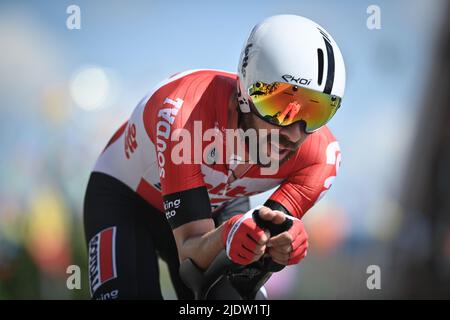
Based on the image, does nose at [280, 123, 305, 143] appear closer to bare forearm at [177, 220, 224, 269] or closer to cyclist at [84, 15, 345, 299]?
cyclist at [84, 15, 345, 299]

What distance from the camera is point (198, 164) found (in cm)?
421

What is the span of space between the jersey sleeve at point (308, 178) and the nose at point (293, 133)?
13.5 inches

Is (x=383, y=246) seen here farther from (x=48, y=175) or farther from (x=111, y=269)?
(x=111, y=269)

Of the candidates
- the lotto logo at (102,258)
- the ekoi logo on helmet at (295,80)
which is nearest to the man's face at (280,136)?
the ekoi logo on helmet at (295,80)

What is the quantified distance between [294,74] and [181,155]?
0.79 meters

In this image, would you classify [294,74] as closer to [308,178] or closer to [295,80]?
[295,80]

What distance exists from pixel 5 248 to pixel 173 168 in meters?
5.63

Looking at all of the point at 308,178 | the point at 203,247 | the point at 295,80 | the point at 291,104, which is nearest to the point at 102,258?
the point at 203,247

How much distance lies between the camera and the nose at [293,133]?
4106 millimetres

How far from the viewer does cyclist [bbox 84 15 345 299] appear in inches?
158

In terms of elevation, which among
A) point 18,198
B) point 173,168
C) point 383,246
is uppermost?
point 173,168

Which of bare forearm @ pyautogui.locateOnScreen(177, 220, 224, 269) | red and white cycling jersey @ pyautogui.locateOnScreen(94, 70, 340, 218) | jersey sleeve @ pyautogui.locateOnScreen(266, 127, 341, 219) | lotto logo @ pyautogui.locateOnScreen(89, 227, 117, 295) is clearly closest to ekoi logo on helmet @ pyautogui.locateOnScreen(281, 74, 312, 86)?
red and white cycling jersey @ pyautogui.locateOnScreen(94, 70, 340, 218)
